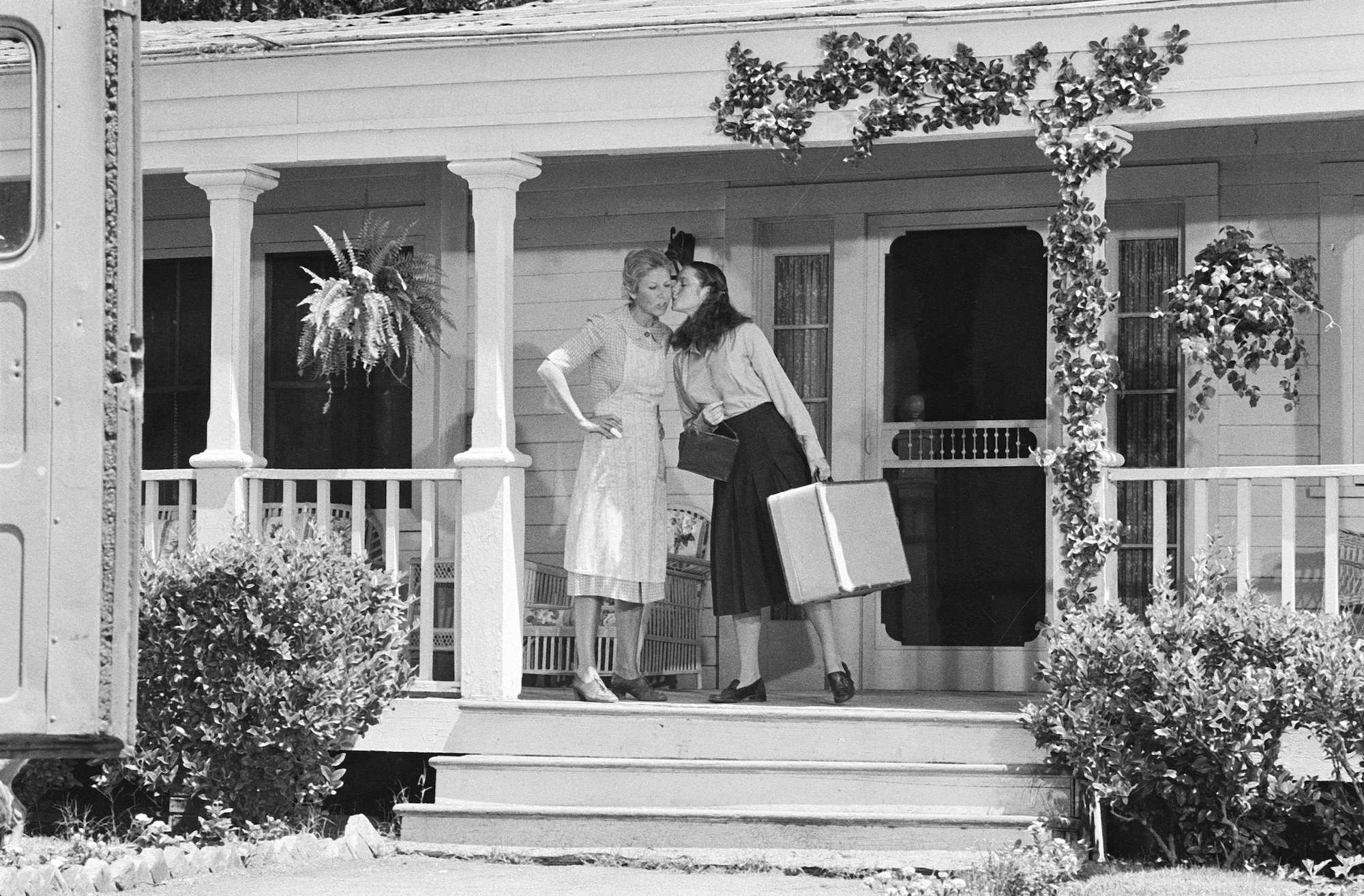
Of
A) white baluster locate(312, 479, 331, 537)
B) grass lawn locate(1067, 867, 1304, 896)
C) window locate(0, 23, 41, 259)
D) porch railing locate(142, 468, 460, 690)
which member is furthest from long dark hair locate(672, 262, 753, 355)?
window locate(0, 23, 41, 259)

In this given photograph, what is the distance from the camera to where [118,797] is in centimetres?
863

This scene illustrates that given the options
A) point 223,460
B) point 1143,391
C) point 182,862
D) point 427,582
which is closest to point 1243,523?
point 1143,391

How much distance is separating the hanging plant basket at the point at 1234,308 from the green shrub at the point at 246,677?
3.51 metres

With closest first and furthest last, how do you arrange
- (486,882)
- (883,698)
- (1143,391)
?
(486,882), (883,698), (1143,391)

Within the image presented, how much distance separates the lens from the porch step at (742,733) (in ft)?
23.6

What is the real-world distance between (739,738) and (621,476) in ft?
3.97

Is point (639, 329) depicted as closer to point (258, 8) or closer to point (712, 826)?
point (712, 826)

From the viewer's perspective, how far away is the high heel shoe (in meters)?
7.79

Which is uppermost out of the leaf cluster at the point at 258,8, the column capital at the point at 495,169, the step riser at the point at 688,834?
the leaf cluster at the point at 258,8

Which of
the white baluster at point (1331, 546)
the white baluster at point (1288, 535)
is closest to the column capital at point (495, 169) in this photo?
the white baluster at point (1288, 535)

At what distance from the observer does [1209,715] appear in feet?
21.1

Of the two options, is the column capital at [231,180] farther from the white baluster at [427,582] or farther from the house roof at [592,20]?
the white baluster at [427,582]

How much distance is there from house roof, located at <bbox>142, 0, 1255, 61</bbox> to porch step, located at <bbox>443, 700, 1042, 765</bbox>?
8.99 ft

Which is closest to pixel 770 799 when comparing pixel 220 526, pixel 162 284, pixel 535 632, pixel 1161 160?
pixel 535 632
